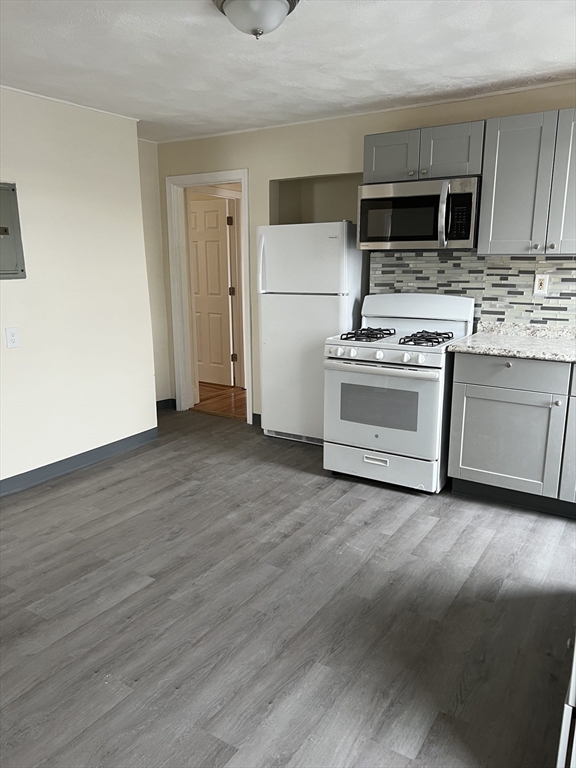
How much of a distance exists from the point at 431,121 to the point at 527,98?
587 mm

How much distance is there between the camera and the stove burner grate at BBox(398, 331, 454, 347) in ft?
10.9

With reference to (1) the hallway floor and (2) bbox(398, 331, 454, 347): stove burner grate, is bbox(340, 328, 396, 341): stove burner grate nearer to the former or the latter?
(2) bbox(398, 331, 454, 347): stove burner grate

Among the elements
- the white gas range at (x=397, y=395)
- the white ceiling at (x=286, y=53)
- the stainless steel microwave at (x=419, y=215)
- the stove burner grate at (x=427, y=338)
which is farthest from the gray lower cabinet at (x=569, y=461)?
the white ceiling at (x=286, y=53)

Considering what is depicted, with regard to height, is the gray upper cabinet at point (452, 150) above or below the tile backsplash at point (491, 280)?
above

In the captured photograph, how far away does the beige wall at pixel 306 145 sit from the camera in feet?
11.2

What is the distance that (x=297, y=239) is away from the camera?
4.04 metres

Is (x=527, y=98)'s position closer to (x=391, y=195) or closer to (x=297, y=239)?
(x=391, y=195)

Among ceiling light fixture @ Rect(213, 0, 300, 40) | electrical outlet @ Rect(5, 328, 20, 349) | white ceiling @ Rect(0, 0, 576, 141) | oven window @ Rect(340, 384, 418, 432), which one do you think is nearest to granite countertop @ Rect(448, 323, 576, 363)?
oven window @ Rect(340, 384, 418, 432)

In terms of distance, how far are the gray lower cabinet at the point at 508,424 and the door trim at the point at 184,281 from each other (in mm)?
2042

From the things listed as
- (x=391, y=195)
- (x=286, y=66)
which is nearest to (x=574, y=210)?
(x=391, y=195)

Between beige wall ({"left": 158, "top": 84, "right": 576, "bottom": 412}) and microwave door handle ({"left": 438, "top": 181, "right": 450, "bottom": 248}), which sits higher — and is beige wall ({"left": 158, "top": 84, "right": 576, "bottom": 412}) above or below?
above

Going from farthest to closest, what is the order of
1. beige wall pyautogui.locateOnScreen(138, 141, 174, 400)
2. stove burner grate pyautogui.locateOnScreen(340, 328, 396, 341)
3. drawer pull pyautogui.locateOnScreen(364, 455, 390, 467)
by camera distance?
1. beige wall pyautogui.locateOnScreen(138, 141, 174, 400)
2. stove burner grate pyautogui.locateOnScreen(340, 328, 396, 341)
3. drawer pull pyautogui.locateOnScreen(364, 455, 390, 467)

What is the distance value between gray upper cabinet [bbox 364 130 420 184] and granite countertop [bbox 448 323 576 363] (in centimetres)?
109

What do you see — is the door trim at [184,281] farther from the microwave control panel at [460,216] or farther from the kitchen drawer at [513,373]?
the kitchen drawer at [513,373]
